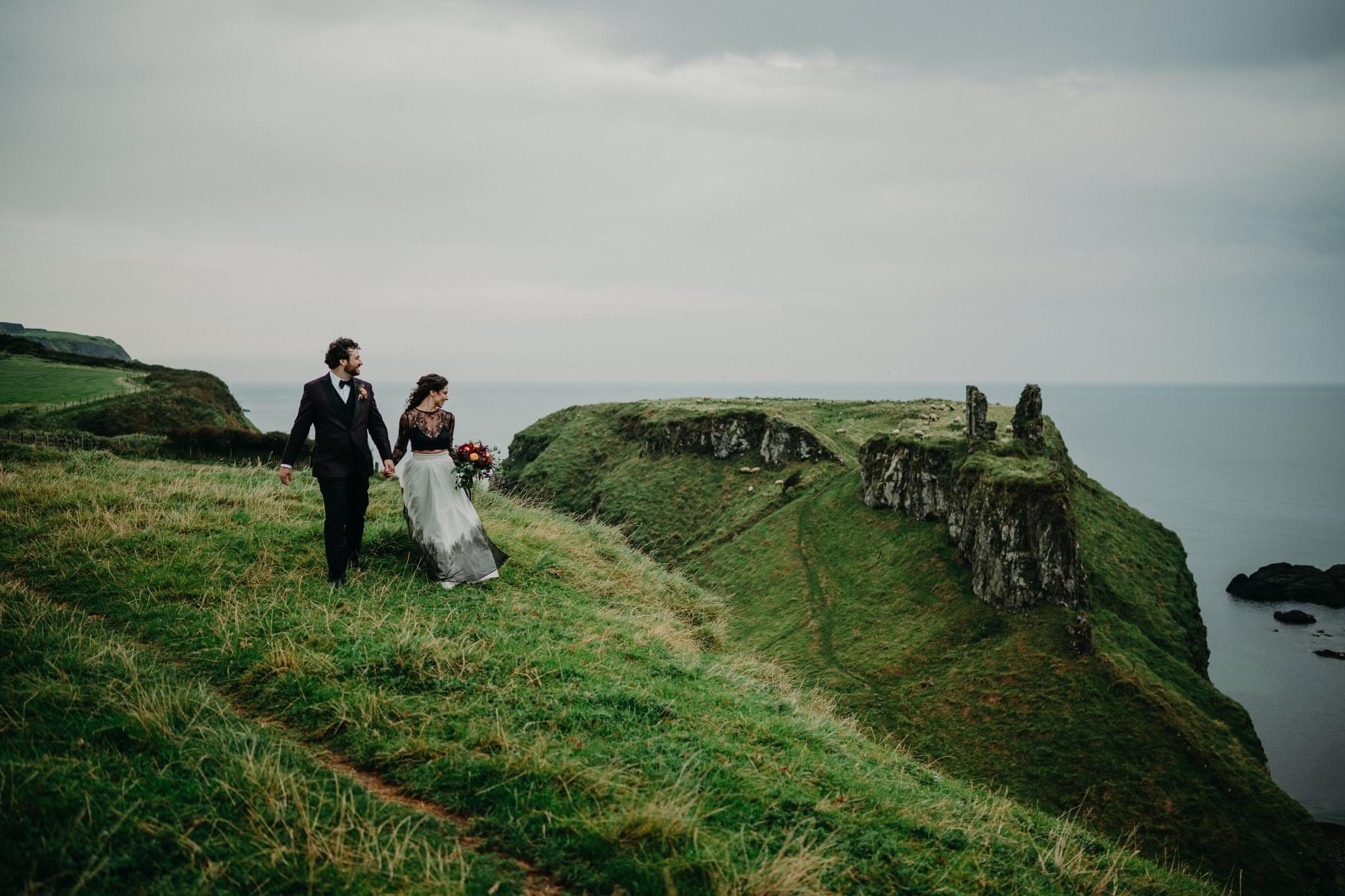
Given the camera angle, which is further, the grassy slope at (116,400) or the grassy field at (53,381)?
the grassy field at (53,381)

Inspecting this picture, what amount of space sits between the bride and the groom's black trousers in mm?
882

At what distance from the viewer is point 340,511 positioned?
10.2 m

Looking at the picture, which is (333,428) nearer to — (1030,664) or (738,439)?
(1030,664)

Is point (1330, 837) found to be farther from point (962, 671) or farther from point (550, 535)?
point (550, 535)

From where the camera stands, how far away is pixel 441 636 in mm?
8695

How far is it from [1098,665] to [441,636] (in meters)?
38.8

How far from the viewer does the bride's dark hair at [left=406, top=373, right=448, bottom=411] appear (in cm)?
1131

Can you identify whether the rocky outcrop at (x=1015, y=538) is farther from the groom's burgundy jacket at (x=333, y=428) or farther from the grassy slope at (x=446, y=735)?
the groom's burgundy jacket at (x=333, y=428)

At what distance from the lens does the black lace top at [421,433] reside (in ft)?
37.5

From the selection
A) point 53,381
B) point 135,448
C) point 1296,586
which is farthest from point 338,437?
point 1296,586

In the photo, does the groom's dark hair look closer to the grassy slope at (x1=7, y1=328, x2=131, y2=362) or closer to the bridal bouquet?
the bridal bouquet

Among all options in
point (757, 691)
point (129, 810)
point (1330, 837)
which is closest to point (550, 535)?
point (757, 691)

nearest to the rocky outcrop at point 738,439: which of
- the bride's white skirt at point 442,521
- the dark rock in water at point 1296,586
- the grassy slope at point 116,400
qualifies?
the grassy slope at point 116,400

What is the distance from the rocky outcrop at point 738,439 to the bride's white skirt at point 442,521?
60905mm
